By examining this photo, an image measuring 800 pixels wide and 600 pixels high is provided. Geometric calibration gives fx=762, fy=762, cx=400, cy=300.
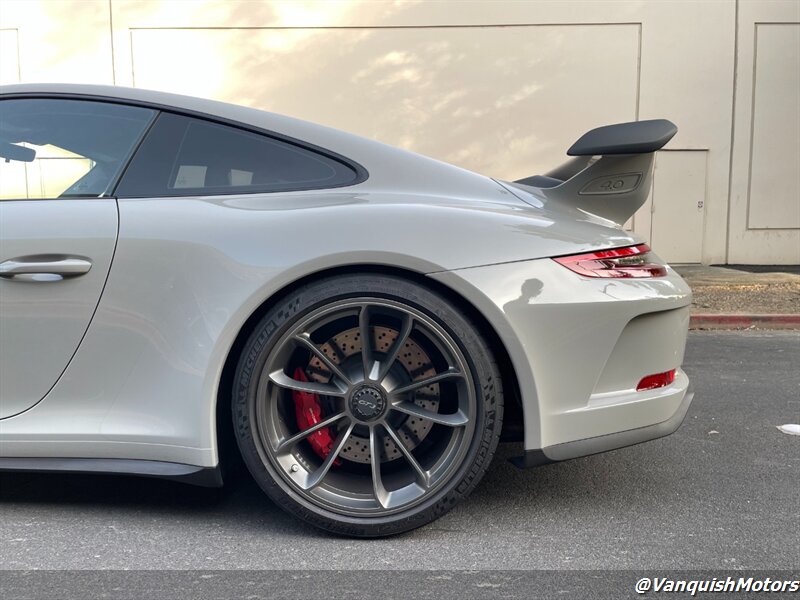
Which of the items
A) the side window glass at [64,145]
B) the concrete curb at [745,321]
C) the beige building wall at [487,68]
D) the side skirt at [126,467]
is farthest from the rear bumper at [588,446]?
the beige building wall at [487,68]

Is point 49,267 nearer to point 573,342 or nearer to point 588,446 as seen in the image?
point 573,342

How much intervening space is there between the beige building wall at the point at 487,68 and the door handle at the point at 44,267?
9504 mm

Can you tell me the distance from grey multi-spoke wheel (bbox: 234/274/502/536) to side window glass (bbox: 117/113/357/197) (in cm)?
41

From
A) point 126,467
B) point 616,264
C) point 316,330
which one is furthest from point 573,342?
point 126,467

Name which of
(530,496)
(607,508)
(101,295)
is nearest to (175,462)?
(101,295)

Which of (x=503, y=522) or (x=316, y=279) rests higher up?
(x=316, y=279)

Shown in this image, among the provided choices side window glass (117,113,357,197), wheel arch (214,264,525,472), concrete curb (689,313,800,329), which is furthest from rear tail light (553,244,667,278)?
concrete curb (689,313,800,329)

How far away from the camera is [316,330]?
247 cm

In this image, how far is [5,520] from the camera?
2627mm

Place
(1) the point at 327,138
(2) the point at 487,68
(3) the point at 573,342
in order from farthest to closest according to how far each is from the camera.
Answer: (2) the point at 487,68 < (1) the point at 327,138 < (3) the point at 573,342

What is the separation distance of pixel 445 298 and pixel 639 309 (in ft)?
2.01

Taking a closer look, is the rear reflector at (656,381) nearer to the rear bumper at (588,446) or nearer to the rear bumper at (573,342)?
the rear bumper at (573,342)

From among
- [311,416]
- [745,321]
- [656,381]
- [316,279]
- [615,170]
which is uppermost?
[615,170]

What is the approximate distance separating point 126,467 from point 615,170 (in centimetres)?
191
